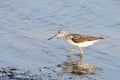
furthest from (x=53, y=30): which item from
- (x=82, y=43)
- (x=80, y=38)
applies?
(x=82, y=43)

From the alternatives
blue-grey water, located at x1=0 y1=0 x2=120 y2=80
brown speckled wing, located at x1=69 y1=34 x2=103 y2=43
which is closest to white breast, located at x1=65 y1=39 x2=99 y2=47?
brown speckled wing, located at x1=69 y1=34 x2=103 y2=43

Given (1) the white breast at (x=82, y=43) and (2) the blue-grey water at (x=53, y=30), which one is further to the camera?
(1) the white breast at (x=82, y=43)

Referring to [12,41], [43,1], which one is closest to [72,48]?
[12,41]

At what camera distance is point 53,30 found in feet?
50.4

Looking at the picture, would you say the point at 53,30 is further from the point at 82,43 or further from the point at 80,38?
the point at 82,43

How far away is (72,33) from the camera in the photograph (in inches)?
585

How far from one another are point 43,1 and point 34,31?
355cm

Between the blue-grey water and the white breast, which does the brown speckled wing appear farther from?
the blue-grey water

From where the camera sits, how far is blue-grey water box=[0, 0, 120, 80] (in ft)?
41.3

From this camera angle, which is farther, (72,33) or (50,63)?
(72,33)

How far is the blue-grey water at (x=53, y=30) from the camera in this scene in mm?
12594

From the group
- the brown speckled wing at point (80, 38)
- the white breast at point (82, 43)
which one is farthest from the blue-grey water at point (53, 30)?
the brown speckled wing at point (80, 38)

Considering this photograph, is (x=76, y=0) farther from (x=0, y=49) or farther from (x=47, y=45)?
(x=0, y=49)

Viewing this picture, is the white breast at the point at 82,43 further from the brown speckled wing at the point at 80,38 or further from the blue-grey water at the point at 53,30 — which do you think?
the blue-grey water at the point at 53,30
